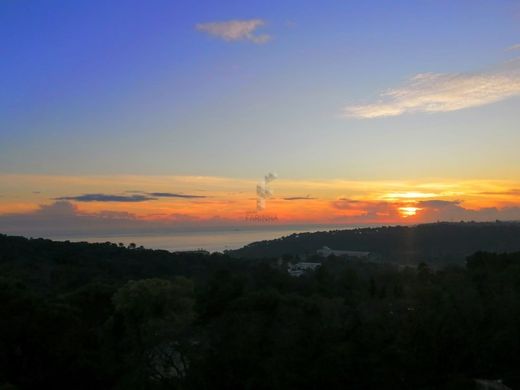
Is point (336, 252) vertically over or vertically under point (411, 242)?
under

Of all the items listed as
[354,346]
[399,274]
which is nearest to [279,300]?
[354,346]

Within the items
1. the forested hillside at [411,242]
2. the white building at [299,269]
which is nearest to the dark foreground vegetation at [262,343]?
the white building at [299,269]

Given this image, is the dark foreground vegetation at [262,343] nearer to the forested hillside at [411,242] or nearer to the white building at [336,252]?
the forested hillside at [411,242]

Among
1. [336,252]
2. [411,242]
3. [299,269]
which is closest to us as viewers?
[299,269]

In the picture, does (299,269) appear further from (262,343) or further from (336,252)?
(262,343)

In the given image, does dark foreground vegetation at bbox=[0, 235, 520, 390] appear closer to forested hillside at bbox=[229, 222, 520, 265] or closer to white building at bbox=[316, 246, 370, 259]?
forested hillside at bbox=[229, 222, 520, 265]

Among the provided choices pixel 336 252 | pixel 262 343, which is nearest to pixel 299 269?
pixel 336 252

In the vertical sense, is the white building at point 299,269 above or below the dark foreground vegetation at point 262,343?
below

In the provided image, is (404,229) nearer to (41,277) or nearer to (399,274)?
(399,274)

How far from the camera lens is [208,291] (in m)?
26.7

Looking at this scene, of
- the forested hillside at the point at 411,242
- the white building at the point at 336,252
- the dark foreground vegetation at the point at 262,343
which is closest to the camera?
the dark foreground vegetation at the point at 262,343

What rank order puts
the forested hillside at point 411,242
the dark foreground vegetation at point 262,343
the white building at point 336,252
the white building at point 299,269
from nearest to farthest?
the dark foreground vegetation at point 262,343
the white building at point 299,269
the forested hillside at point 411,242
the white building at point 336,252

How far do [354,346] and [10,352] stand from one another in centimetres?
1039

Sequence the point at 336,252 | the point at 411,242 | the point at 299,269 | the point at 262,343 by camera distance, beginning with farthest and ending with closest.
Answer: the point at 336,252 → the point at 411,242 → the point at 299,269 → the point at 262,343
